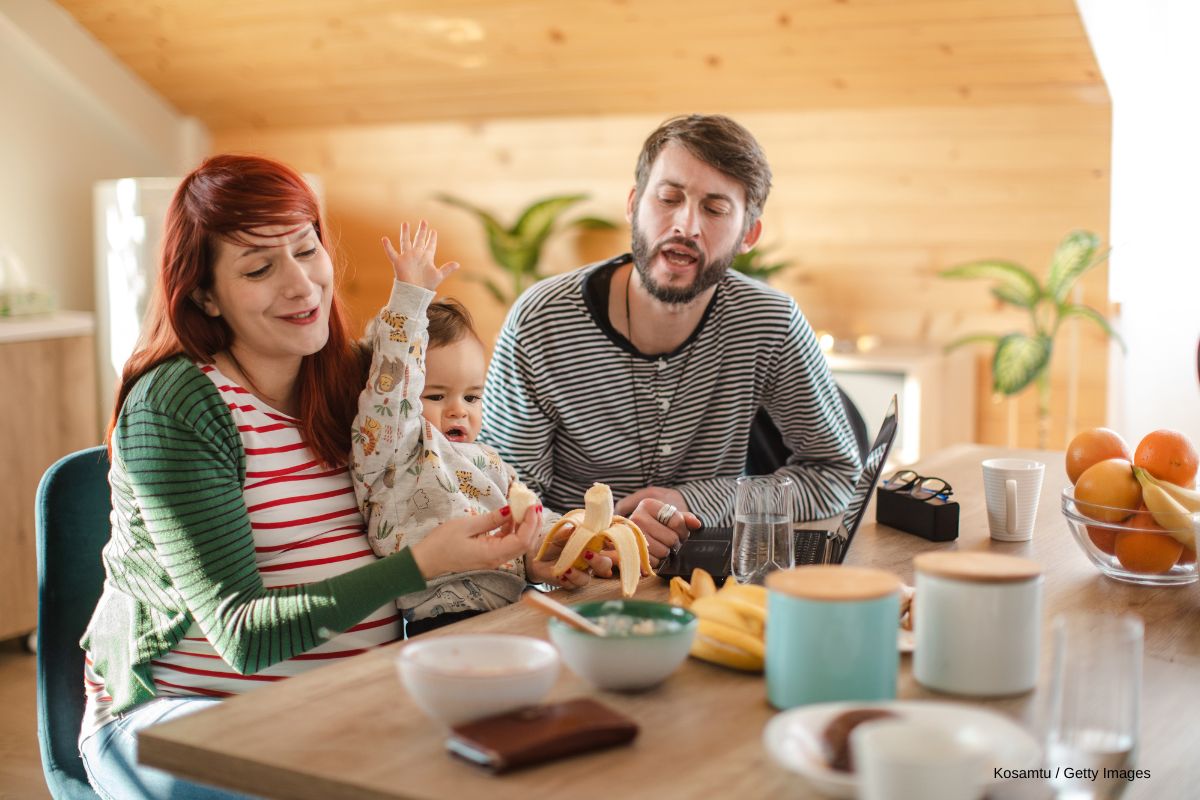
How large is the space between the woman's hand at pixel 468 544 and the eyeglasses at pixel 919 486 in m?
0.67

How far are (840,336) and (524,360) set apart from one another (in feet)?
8.94

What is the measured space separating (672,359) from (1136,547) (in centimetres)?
89

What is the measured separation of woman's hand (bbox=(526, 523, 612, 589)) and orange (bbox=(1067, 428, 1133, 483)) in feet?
2.12

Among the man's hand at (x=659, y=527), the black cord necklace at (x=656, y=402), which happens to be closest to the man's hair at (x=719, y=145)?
the black cord necklace at (x=656, y=402)

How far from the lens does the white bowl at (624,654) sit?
1.17 m

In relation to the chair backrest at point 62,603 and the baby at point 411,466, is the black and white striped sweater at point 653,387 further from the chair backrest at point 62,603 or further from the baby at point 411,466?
the chair backrest at point 62,603

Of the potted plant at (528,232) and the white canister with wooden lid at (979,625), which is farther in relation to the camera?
the potted plant at (528,232)

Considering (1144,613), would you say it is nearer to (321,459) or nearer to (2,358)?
(321,459)

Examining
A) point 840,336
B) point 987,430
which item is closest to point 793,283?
point 840,336

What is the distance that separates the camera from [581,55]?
182 inches

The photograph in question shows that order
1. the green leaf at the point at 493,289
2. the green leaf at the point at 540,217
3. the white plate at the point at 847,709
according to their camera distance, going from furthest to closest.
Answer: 1. the green leaf at the point at 493,289
2. the green leaf at the point at 540,217
3. the white plate at the point at 847,709

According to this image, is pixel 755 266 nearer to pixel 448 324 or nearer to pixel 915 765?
pixel 448 324

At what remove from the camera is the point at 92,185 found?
535 centimetres

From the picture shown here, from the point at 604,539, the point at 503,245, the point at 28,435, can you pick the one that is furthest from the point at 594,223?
the point at 604,539
